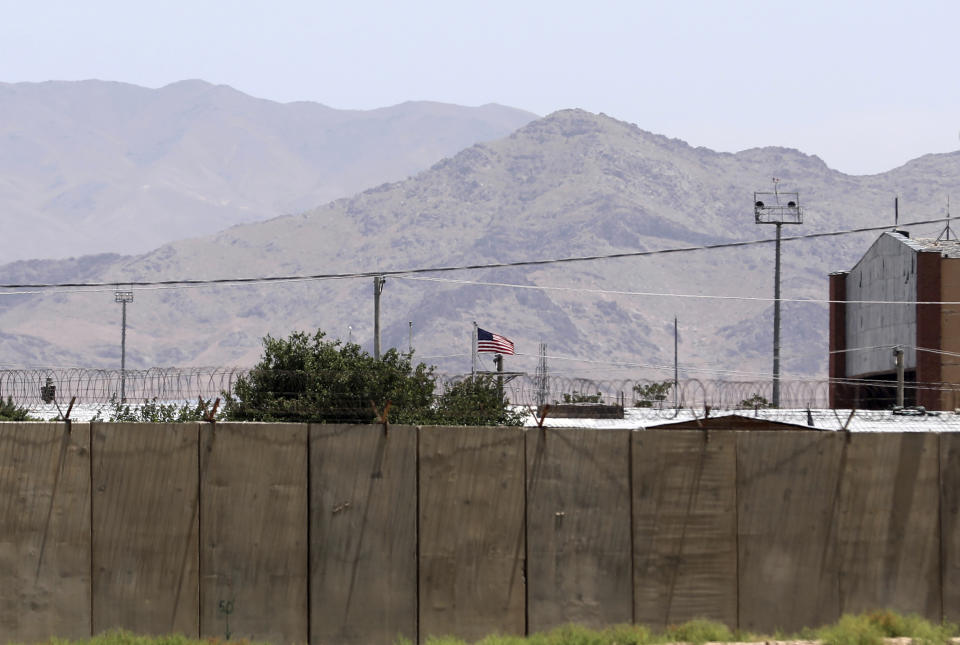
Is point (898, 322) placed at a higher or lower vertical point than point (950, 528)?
higher

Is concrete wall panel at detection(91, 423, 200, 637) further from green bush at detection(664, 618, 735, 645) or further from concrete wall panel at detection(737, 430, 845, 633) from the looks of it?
concrete wall panel at detection(737, 430, 845, 633)

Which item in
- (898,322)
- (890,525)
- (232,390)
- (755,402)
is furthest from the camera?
(898,322)

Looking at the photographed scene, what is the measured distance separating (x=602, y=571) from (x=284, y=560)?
3.77 m

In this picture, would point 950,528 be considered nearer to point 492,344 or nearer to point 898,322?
point 492,344

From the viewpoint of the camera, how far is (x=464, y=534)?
16188 millimetres

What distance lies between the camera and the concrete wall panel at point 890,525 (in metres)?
16.5

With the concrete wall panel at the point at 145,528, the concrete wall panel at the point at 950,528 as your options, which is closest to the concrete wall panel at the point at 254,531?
the concrete wall panel at the point at 145,528

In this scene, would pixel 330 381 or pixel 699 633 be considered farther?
pixel 330 381

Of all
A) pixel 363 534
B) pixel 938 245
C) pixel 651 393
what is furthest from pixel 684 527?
pixel 651 393

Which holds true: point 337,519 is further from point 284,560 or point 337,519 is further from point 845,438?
point 845,438

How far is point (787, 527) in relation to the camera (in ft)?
54.2

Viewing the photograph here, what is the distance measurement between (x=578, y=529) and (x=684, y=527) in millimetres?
1275

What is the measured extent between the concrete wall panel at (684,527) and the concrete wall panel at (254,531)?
13.3 ft

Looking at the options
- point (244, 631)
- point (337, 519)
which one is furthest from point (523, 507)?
point (244, 631)
